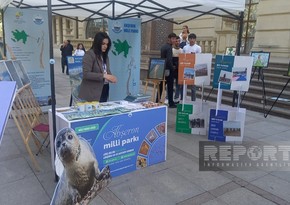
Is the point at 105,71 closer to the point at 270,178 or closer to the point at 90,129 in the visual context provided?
the point at 90,129

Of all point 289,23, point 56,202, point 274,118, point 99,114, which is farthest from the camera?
point 289,23

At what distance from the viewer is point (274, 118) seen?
6410mm

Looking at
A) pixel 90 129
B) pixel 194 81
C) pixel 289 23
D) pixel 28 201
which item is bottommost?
pixel 28 201

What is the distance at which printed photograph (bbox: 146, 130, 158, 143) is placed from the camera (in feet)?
11.9

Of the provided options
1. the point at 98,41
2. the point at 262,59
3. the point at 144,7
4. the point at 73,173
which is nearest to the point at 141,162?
the point at 73,173

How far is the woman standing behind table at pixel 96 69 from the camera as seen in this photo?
393 cm

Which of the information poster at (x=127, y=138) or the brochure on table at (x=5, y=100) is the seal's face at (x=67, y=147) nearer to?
the brochure on table at (x=5, y=100)

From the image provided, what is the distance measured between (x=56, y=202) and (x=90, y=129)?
1138 millimetres

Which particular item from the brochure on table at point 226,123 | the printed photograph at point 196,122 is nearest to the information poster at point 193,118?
the printed photograph at point 196,122

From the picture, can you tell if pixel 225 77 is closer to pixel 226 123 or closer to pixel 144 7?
pixel 226 123

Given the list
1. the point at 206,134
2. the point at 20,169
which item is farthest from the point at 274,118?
the point at 20,169

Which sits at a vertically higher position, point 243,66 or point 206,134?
point 243,66

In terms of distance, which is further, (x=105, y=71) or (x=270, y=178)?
(x=105, y=71)

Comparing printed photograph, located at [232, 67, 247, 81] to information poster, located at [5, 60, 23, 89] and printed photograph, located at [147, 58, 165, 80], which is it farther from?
information poster, located at [5, 60, 23, 89]
